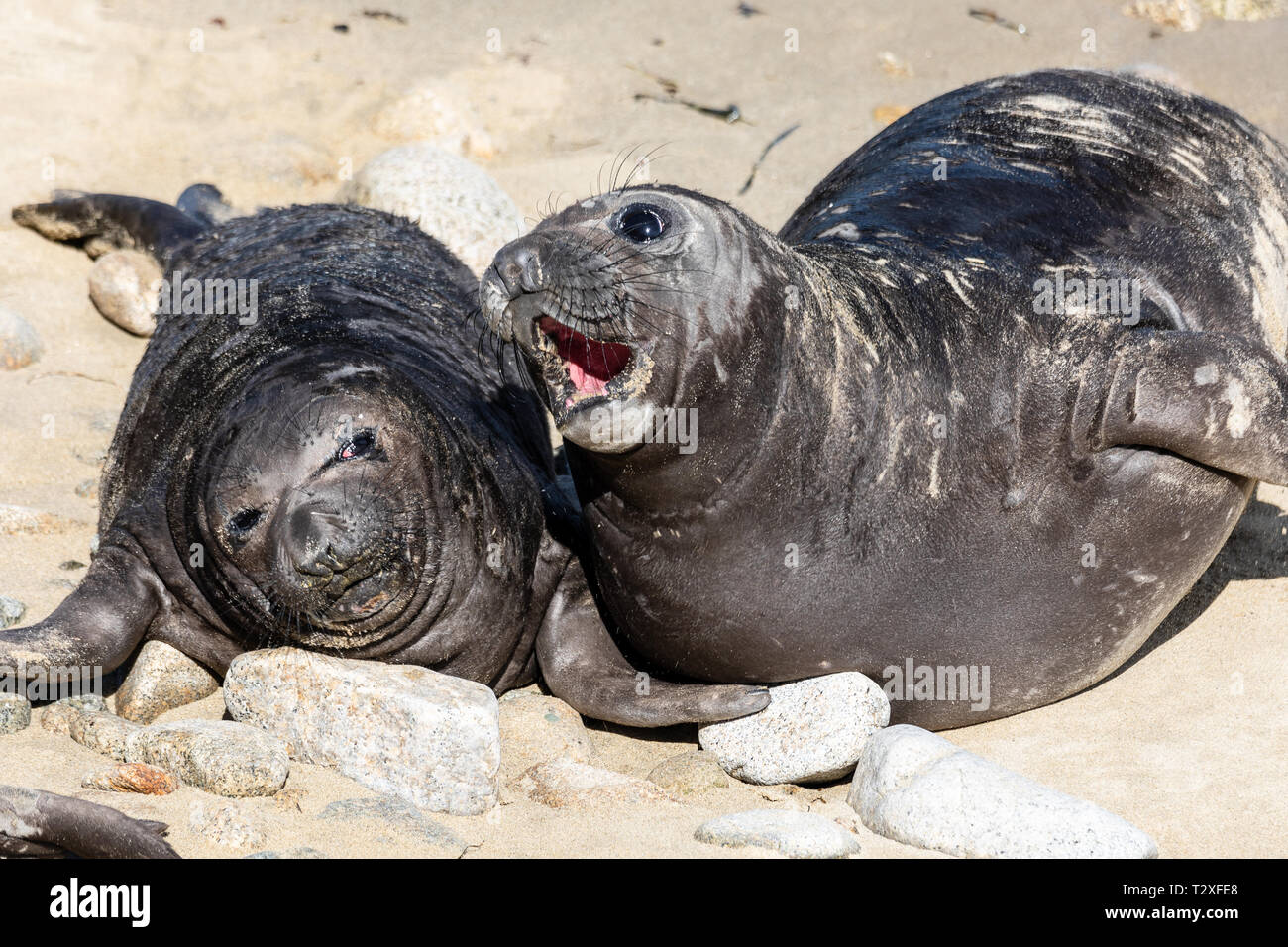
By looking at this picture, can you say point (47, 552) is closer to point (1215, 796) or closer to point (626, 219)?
point (626, 219)

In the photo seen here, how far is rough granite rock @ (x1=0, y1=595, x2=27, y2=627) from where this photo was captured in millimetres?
5770

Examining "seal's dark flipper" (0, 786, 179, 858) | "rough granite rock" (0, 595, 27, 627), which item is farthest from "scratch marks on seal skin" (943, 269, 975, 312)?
"rough granite rock" (0, 595, 27, 627)

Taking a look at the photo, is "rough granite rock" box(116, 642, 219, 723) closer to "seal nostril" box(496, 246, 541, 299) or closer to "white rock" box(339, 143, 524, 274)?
"seal nostril" box(496, 246, 541, 299)

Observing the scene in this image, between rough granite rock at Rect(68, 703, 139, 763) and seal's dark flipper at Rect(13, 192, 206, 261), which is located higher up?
seal's dark flipper at Rect(13, 192, 206, 261)

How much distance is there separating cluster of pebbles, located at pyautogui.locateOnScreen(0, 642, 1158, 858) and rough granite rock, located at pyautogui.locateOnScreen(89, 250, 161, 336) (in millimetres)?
3562

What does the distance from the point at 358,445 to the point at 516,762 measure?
1.21 metres

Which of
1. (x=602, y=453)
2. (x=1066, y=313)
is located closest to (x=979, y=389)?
(x=1066, y=313)

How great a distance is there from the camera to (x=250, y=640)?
221 inches

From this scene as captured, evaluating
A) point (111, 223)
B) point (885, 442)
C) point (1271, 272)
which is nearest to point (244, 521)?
point (885, 442)

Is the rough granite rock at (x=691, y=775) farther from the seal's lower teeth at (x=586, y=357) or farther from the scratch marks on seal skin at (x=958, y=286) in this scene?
the scratch marks on seal skin at (x=958, y=286)

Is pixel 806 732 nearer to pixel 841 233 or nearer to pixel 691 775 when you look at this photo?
pixel 691 775

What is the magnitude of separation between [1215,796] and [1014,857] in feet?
2.75

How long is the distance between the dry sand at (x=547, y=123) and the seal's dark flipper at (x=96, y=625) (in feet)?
1.18

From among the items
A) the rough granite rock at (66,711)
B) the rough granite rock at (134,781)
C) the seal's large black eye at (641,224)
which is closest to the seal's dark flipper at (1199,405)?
the seal's large black eye at (641,224)
